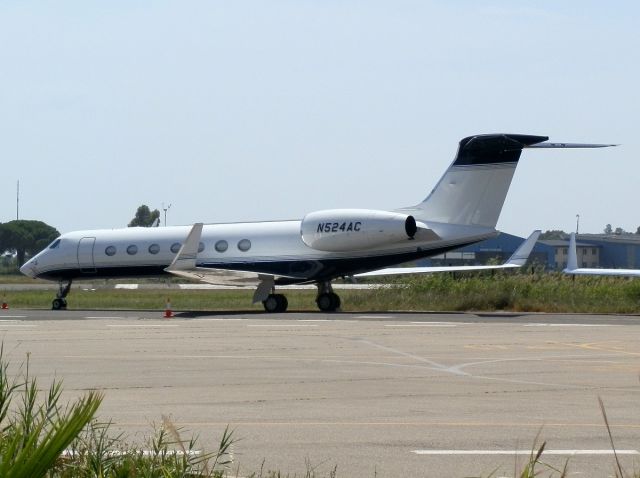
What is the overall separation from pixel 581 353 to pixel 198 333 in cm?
866

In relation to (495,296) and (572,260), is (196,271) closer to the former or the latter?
(495,296)

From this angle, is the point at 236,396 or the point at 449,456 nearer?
the point at 449,456

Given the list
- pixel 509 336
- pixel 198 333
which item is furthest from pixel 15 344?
pixel 509 336

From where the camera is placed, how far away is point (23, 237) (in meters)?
129

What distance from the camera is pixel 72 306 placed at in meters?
46.7

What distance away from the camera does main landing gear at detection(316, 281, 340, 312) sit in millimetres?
37188

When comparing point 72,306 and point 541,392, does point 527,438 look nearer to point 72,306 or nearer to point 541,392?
point 541,392

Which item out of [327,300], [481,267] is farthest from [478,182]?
[327,300]

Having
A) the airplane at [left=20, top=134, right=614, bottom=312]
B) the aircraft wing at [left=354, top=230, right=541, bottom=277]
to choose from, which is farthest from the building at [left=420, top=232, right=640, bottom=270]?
the airplane at [left=20, top=134, right=614, bottom=312]

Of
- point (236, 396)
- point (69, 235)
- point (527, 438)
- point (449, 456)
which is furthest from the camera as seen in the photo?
point (69, 235)

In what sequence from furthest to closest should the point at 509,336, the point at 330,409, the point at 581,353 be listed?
the point at 509,336
the point at 581,353
the point at 330,409

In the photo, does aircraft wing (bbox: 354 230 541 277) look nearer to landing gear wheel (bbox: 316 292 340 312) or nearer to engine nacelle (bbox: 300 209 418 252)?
landing gear wheel (bbox: 316 292 340 312)

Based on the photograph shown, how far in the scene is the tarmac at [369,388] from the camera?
350 inches

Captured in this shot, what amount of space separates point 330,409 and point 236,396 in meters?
1.61
